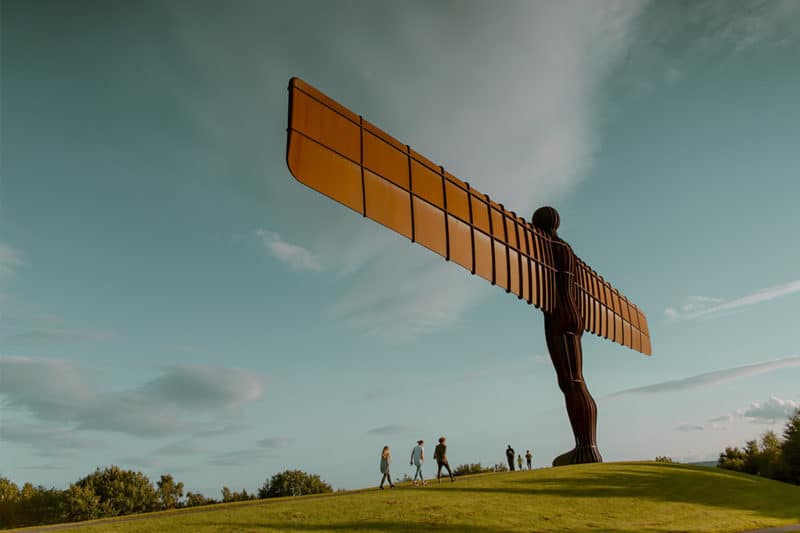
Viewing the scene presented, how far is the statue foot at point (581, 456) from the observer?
75.7 ft

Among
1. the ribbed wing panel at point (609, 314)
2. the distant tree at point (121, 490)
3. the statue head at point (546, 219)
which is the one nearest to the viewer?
the statue head at point (546, 219)

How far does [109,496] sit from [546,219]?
31137 mm

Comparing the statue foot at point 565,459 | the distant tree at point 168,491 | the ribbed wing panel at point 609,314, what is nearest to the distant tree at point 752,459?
the ribbed wing panel at point 609,314

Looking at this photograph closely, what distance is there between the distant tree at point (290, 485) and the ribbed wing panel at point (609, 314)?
19710 mm

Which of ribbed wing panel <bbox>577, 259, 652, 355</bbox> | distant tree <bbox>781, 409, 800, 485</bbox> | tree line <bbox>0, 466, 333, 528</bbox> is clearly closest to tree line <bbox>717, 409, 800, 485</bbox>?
distant tree <bbox>781, 409, 800, 485</bbox>

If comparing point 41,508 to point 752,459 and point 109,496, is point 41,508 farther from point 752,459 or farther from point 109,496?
point 752,459

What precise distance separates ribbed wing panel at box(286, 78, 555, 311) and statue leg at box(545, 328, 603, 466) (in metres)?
3.30

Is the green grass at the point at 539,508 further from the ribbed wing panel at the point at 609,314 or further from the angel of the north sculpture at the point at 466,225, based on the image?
the ribbed wing panel at the point at 609,314

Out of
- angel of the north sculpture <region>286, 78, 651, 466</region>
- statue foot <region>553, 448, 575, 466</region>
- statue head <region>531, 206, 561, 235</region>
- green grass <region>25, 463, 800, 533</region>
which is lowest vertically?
green grass <region>25, 463, 800, 533</region>

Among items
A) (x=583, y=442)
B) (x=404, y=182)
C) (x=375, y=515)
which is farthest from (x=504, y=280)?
(x=375, y=515)

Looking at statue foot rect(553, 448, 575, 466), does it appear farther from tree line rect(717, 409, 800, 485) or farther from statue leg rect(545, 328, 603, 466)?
tree line rect(717, 409, 800, 485)

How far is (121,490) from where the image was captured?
3578 centimetres

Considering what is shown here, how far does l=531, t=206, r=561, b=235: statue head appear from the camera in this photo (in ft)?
83.9

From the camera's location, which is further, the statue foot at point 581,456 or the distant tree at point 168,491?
the distant tree at point 168,491
